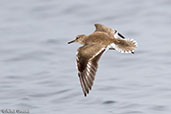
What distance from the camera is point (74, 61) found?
11016 mm

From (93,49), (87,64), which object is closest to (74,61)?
(93,49)

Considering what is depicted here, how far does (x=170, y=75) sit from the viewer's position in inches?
396

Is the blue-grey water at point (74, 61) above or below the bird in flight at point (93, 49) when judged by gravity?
below

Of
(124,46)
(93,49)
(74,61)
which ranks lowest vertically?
(74,61)

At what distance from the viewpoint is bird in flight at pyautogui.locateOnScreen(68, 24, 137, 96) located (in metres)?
8.06

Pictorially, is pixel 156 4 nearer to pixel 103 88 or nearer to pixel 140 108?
pixel 103 88

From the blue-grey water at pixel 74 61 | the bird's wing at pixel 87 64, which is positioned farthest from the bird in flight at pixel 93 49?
the blue-grey water at pixel 74 61

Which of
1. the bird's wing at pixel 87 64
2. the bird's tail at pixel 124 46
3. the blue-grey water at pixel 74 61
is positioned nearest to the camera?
the bird's wing at pixel 87 64

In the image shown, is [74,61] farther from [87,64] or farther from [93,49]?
[87,64]

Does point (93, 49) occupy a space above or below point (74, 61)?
above

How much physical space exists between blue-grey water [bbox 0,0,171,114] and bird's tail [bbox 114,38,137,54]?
83cm

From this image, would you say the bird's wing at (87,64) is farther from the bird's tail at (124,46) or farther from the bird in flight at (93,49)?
the bird's tail at (124,46)

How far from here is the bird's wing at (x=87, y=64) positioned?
317 inches

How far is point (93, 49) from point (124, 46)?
563 millimetres
